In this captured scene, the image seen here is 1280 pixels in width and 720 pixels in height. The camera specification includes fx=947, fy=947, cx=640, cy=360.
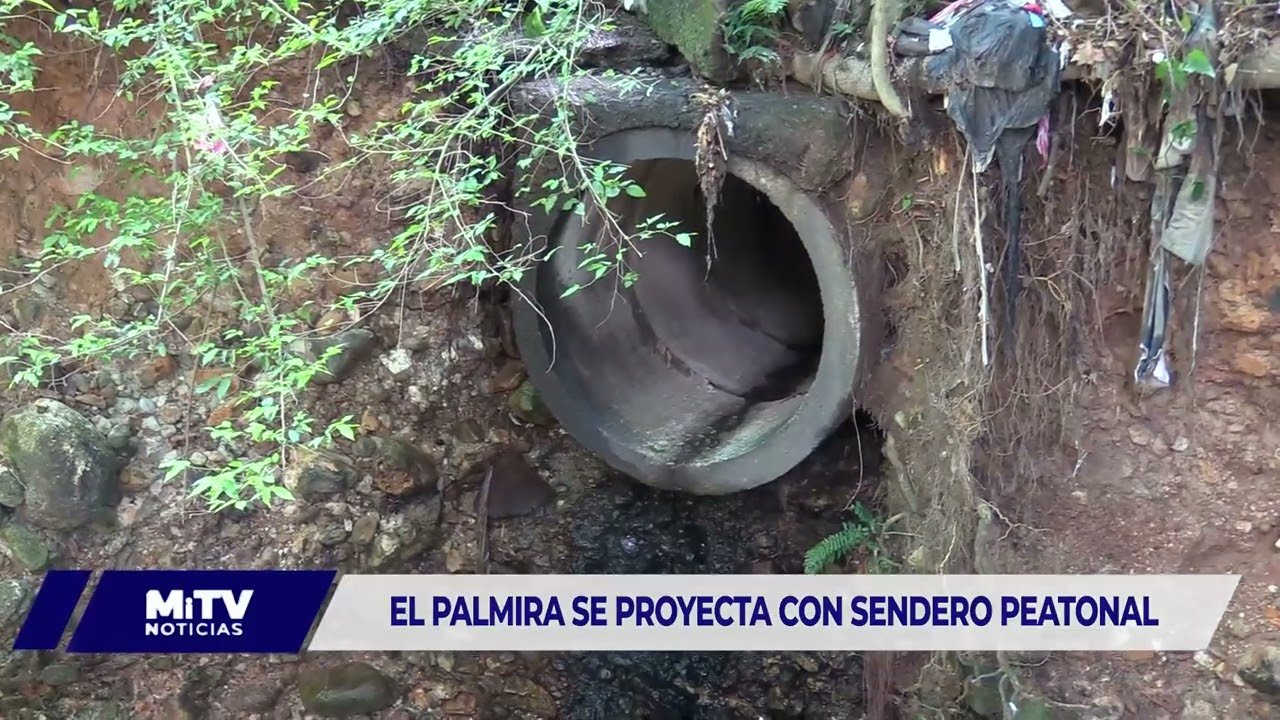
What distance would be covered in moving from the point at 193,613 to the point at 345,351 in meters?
1.06

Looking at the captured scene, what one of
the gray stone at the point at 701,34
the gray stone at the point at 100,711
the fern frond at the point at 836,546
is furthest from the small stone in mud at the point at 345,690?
the gray stone at the point at 701,34

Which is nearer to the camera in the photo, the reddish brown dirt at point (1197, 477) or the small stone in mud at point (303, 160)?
the reddish brown dirt at point (1197, 477)

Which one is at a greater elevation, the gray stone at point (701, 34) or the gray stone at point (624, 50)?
the gray stone at point (701, 34)

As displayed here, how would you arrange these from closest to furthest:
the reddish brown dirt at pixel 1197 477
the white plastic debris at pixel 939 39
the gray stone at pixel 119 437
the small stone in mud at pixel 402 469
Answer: the reddish brown dirt at pixel 1197 477, the white plastic debris at pixel 939 39, the gray stone at pixel 119 437, the small stone in mud at pixel 402 469

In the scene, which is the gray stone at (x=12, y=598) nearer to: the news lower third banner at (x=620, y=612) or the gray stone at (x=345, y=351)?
the news lower third banner at (x=620, y=612)

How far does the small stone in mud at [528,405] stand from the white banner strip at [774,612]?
667mm

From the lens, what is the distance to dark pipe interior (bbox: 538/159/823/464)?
354 cm

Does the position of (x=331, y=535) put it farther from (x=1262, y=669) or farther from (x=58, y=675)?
(x=1262, y=669)

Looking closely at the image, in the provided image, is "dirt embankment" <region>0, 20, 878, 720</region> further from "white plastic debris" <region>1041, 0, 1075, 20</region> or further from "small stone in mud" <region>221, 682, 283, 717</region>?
"white plastic debris" <region>1041, 0, 1075, 20</region>

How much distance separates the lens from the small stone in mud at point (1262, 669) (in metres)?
2.36

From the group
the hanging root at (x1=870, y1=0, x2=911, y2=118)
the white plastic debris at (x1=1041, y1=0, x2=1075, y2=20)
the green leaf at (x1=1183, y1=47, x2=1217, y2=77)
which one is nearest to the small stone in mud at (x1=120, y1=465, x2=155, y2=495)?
the hanging root at (x1=870, y1=0, x2=911, y2=118)

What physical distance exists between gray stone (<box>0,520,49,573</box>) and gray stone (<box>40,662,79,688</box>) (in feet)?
1.12

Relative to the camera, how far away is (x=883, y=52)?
2568 millimetres

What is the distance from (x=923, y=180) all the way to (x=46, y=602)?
317 cm
